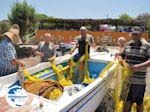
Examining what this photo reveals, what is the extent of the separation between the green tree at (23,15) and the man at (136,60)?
2443 cm

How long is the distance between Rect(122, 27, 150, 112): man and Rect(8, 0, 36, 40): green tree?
2443 cm

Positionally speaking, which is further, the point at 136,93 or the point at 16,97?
the point at 136,93

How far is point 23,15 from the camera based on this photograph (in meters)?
30.7

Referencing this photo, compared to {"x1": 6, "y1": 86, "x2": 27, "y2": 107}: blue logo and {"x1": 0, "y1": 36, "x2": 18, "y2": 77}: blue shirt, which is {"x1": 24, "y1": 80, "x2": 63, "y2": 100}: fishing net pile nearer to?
{"x1": 0, "y1": 36, "x2": 18, "y2": 77}: blue shirt

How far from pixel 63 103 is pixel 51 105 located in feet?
0.57

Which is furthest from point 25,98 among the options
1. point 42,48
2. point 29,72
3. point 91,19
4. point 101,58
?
point 91,19

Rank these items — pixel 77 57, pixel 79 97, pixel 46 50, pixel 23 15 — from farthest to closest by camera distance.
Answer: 1. pixel 23 15
2. pixel 77 57
3. pixel 46 50
4. pixel 79 97

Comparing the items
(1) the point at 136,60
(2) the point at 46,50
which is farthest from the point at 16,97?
(2) the point at 46,50

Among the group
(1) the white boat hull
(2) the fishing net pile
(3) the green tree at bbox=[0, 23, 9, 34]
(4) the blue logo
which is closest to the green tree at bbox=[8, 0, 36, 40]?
(3) the green tree at bbox=[0, 23, 9, 34]

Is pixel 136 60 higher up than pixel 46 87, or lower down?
higher up

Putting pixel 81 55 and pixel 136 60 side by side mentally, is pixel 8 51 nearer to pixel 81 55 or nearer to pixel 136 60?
pixel 136 60

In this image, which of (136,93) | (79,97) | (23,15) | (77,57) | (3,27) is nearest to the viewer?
(79,97)

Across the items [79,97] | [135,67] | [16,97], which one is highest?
[135,67]

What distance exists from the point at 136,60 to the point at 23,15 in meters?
25.8
